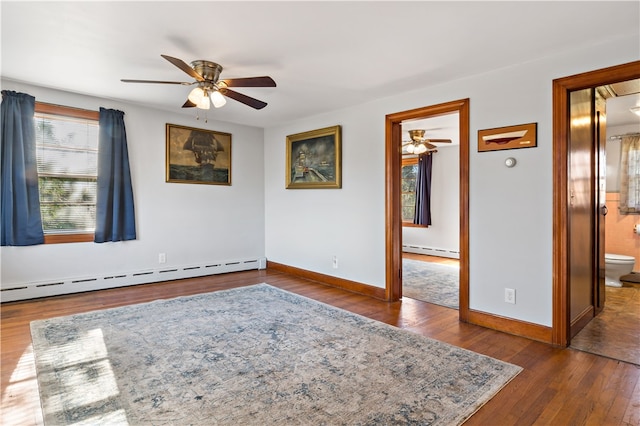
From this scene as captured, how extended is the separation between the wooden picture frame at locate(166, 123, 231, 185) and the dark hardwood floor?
1.83m

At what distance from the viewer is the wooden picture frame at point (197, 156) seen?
505 centimetres

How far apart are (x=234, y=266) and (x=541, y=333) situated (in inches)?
170

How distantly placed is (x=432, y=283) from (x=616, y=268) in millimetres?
2459

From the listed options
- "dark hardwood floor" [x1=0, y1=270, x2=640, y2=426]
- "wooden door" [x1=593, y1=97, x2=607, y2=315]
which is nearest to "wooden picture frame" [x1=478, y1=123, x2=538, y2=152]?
"wooden door" [x1=593, y1=97, x2=607, y2=315]

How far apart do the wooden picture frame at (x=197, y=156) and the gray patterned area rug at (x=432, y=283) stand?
3.28 meters

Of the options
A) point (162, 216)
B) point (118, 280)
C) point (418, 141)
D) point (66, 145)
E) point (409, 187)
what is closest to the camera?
point (66, 145)

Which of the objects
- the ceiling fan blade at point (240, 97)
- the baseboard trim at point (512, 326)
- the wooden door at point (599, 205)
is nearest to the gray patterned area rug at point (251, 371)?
the baseboard trim at point (512, 326)

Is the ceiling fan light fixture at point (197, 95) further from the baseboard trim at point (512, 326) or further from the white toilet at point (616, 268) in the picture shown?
the white toilet at point (616, 268)

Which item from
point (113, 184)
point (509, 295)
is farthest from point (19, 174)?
point (509, 295)

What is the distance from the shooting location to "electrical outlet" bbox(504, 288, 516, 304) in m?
3.12

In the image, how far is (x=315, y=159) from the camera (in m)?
5.12

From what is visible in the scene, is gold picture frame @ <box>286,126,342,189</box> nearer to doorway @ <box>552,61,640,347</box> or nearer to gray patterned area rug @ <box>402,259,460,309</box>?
gray patterned area rug @ <box>402,259,460,309</box>

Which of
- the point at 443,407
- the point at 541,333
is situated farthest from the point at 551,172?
the point at 443,407

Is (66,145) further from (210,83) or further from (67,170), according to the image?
(210,83)
